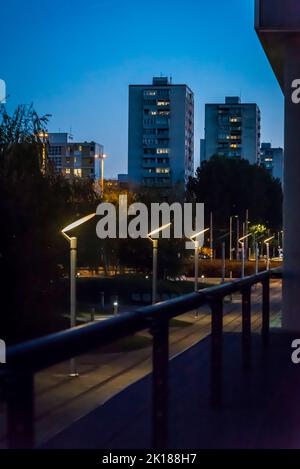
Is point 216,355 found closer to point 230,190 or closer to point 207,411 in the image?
point 207,411

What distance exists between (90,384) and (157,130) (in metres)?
123

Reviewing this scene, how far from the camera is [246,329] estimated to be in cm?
608

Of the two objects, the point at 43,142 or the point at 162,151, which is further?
the point at 162,151

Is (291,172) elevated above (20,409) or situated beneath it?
elevated above

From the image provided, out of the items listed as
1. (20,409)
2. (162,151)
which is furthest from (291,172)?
(162,151)

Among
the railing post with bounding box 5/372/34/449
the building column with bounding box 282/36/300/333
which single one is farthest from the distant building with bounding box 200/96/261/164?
the railing post with bounding box 5/372/34/449

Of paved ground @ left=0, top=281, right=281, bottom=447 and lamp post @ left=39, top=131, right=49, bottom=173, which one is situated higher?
lamp post @ left=39, top=131, right=49, bottom=173

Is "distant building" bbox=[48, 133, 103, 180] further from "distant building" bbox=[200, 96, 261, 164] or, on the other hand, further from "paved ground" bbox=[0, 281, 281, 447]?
"paved ground" bbox=[0, 281, 281, 447]

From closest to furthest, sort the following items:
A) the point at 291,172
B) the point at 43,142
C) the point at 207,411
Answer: the point at 207,411 < the point at 291,172 < the point at 43,142

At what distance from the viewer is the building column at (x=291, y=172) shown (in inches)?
335

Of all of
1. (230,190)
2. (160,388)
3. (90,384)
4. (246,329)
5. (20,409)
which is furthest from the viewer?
(230,190)

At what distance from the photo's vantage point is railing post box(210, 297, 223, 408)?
4.71m

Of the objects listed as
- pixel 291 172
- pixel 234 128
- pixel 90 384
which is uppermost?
pixel 234 128

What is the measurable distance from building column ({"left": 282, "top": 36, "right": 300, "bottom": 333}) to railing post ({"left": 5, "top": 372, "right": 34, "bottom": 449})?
6521 millimetres
